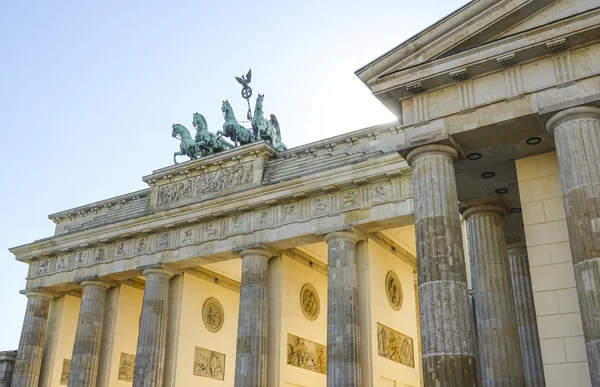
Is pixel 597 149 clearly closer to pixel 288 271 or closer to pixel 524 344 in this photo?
pixel 524 344

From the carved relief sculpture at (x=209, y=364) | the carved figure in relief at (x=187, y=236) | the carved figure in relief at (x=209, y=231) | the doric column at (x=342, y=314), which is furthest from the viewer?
the carved relief sculpture at (x=209, y=364)

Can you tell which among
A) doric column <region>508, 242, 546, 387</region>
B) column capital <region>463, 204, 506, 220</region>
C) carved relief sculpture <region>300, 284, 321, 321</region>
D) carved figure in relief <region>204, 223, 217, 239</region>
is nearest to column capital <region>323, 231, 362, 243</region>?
carved relief sculpture <region>300, 284, 321, 321</region>

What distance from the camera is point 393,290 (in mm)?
27359

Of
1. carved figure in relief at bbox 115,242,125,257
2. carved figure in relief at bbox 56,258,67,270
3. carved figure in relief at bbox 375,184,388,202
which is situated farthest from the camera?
carved figure in relief at bbox 56,258,67,270

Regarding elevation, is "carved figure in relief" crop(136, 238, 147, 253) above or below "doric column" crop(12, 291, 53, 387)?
above

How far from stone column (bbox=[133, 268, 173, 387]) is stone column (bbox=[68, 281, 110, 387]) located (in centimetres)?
336

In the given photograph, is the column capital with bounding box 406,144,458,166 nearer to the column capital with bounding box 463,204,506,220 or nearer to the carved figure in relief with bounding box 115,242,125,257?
the column capital with bounding box 463,204,506,220

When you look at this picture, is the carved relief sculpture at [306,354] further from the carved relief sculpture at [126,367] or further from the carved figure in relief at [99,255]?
the carved figure in relief at [99,255]

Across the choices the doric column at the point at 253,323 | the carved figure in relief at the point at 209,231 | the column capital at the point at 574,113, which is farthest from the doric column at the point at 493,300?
the carved figure in relief at the point at 209,231

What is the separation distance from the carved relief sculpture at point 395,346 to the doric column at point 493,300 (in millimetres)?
8859

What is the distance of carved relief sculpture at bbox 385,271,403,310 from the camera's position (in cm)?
2688

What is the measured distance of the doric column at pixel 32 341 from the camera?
3228 cm

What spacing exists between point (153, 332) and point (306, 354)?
6801 millimetres

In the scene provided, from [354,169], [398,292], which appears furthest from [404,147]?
[398,292]
